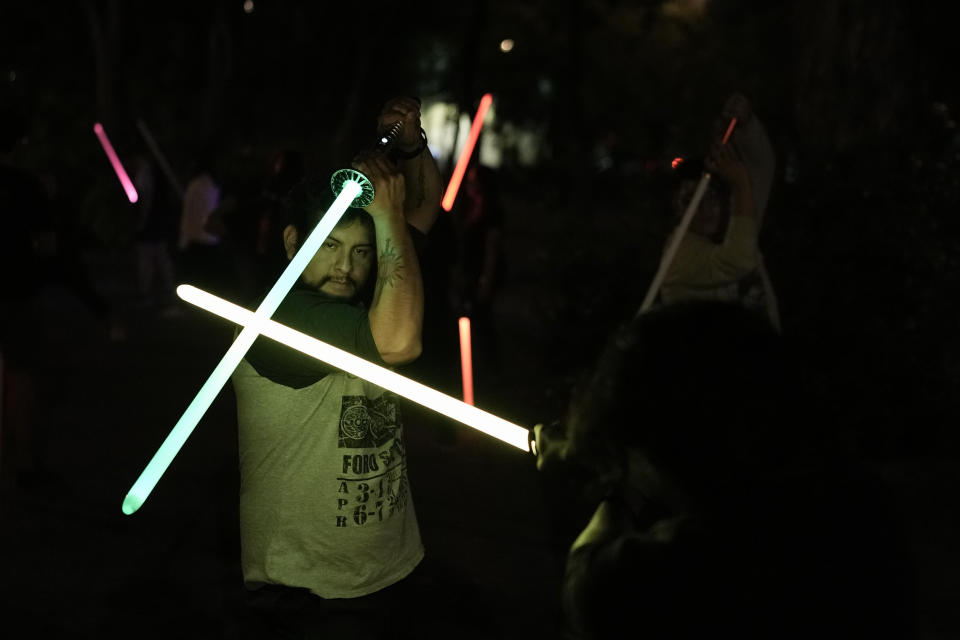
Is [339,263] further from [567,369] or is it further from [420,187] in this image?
[567,369]

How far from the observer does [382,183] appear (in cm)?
305

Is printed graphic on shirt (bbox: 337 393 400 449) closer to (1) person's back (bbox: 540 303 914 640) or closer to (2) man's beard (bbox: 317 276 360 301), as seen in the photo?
(2) man's beard (bbox: 317 276 360 301)

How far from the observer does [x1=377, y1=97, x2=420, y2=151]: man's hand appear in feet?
11.8

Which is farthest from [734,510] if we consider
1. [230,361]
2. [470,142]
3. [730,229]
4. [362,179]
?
[470,142]

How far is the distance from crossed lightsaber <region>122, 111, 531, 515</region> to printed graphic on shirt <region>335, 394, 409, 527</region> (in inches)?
19.1

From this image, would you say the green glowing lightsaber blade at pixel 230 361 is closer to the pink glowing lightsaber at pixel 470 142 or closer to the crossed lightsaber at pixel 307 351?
the crossed lightsaber at pixel 307 351

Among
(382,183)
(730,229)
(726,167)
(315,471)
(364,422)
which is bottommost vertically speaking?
(315,471)

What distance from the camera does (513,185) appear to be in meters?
36.4

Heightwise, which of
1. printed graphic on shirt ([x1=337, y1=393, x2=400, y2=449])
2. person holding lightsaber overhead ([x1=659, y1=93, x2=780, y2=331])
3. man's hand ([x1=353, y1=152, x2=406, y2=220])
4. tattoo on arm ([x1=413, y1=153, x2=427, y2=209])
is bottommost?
printed graphic on shirt ([x1=337, y1=393, x2=400, y2=449])

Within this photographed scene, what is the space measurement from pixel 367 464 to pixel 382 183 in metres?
0.68

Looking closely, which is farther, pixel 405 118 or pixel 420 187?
pixel 420 187

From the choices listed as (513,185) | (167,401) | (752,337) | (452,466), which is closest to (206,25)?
(513,185)

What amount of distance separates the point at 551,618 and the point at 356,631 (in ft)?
7.73

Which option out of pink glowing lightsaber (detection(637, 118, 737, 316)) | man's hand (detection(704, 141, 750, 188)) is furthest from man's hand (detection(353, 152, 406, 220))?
man's hand (detection(704, 141, 750, 188))
